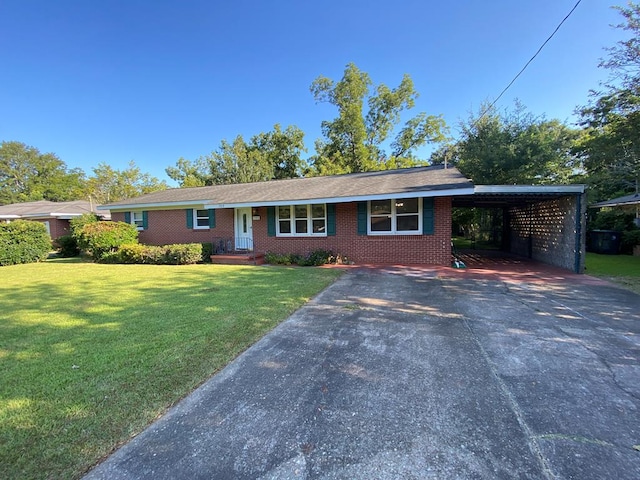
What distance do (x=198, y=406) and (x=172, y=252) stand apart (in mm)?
10661

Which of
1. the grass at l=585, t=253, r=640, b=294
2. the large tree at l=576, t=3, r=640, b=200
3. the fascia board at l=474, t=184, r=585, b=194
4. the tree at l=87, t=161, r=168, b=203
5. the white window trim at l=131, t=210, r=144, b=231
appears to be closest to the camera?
the grass at l=585, t=253, r=640, b=294

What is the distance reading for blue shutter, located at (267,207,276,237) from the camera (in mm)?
12195

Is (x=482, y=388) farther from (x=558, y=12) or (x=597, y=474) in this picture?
(x=558, y=12)

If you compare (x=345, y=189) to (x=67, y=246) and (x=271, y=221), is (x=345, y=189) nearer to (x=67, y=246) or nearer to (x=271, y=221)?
(x=271, y=221)

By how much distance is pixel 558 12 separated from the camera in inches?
309

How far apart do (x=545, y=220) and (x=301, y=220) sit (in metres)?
9.19

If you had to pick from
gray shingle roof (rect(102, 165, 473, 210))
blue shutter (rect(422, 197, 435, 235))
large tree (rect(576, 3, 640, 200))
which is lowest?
blue shutter (rect(422, 197, 435, 235))

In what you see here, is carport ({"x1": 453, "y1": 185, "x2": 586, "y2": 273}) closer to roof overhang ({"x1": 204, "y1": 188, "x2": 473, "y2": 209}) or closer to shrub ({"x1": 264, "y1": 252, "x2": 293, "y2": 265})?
roof overhang ({"x1": 204, "y1": 188, "x2": 473, "y2": 209})

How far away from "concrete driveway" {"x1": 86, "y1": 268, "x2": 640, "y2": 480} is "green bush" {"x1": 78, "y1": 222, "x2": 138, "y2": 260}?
12.2m

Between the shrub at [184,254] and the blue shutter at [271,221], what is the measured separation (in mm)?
2958

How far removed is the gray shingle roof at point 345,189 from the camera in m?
9.38

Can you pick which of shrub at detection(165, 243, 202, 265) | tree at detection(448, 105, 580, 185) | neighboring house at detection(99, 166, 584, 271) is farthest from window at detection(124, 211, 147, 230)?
tree at detection(448, 105, 580, 185)

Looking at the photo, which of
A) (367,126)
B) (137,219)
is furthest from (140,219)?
(367,126)

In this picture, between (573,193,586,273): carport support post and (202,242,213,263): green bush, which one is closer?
(573,193,586,273): carport support post
